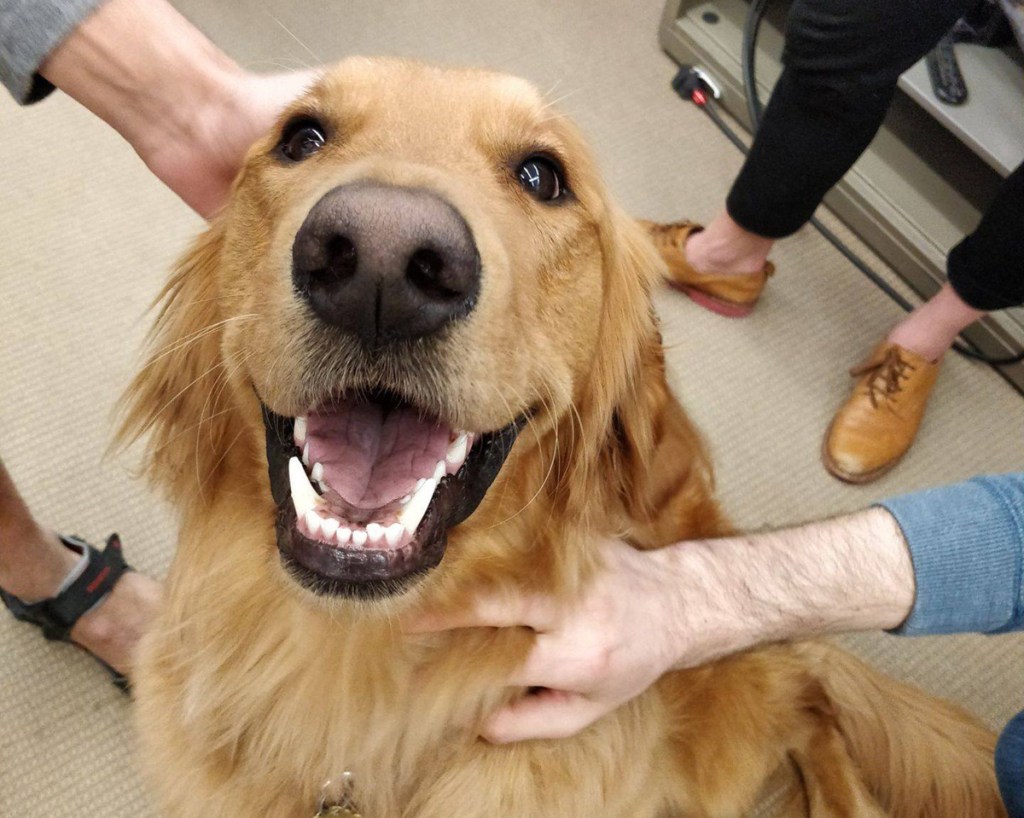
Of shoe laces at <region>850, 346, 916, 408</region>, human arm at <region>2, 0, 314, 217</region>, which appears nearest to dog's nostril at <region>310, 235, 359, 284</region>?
human arm at <region>2, 0, 314, 217</region>

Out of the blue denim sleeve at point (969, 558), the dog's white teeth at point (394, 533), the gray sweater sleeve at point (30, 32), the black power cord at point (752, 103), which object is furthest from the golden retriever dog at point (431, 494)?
the black power cord at point (752, 103)

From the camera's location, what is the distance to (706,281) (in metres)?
2.44

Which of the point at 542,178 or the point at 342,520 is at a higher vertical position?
the point at 542,178

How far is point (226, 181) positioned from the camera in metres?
1.51

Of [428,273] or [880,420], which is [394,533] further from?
[880,420]

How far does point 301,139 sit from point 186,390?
0.39 metres

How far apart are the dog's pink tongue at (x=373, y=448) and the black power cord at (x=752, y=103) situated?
186cm

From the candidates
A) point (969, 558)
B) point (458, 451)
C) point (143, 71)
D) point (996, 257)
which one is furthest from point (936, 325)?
point (143, 71)

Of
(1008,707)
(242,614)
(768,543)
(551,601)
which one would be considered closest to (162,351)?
(242,614)

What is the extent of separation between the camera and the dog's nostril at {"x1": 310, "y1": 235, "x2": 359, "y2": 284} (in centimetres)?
78

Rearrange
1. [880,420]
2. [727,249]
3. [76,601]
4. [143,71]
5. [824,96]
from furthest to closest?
[727,249], [880,420], [824,96], [76,601], [143,71]

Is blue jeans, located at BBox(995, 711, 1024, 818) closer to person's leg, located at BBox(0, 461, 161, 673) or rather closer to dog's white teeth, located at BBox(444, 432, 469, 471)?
dog's white teeth, located at BBox(444, 432, 469, 471)

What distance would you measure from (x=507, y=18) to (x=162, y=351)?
222 centimetres

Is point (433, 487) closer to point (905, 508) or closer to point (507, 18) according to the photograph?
point (905, 508)
